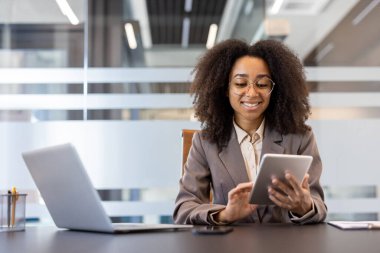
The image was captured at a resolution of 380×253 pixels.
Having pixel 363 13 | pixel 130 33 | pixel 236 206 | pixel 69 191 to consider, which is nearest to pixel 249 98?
pixel 236 206

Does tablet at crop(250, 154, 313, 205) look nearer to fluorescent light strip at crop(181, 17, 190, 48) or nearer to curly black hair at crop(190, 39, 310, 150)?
curly black hair at crop(190, 39, 310, 150)

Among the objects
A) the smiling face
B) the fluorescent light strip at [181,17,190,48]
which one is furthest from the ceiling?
the smiling face

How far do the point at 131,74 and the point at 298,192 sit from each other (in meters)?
2.12

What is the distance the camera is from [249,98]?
2008 millimetres

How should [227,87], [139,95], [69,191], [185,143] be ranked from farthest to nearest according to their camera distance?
[139,95], [185,143], [227,87], [69,191]

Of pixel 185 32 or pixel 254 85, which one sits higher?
pixel 185 32

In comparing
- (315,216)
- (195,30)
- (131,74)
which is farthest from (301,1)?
(315,216)

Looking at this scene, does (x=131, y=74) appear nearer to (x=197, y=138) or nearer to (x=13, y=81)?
(x=13, y=81)

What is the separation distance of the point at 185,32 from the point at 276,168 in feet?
7.76

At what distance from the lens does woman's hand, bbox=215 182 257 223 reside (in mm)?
1636

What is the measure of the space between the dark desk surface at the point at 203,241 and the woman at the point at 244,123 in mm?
416

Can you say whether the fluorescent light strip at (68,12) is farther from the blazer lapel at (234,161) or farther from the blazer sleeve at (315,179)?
the blazer sleeve at (315,179)

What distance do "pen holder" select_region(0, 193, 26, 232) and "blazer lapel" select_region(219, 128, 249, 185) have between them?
0.74 m

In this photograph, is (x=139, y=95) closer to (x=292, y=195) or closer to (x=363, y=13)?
(x=363, y=13)
